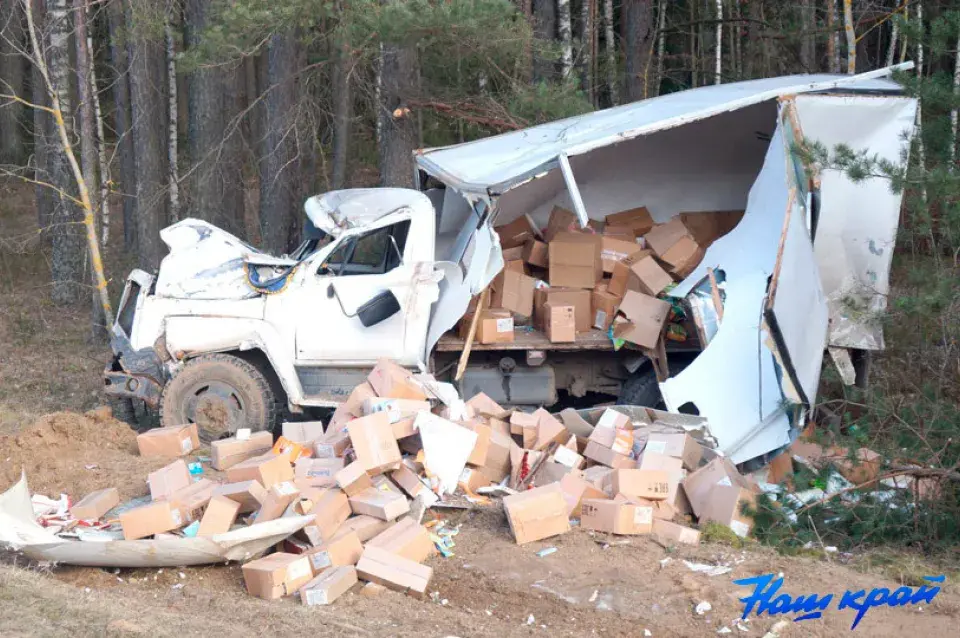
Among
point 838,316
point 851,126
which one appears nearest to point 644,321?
point 838,316

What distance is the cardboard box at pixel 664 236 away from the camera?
9570mm

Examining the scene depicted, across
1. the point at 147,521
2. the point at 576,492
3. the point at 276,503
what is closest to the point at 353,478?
the point at 276,503

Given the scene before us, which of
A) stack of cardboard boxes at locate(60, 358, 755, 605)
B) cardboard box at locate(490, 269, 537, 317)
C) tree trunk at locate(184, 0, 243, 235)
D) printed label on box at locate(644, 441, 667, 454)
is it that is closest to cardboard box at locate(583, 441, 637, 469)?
stack of cardboard boxes at locate(60, 358, 755, 605)

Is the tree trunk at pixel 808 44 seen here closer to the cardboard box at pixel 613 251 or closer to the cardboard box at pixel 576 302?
the cardboard box at pixel 613 251

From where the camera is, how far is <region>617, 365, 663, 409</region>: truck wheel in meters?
8.84

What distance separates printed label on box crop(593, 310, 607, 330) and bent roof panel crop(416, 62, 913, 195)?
5.08 feet

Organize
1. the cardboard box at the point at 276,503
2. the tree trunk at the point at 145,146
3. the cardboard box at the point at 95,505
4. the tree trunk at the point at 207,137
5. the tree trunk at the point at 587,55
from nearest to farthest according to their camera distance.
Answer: the cardboard box at the point at 276,503
the cardboard box at the point at 95,505
the tree trunk at the point at 145,146
the tree trunk at the point at 207,137
the tree trunk at the point at 587,55

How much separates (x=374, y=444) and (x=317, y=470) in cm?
53

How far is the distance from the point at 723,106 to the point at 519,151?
72.9 inches

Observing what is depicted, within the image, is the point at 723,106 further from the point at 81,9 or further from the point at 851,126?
the point at 81,9

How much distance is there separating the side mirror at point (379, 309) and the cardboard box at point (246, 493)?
7.46 feet

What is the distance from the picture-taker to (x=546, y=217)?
10.6m

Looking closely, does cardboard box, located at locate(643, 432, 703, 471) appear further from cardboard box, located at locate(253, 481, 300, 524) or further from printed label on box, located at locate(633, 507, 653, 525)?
cardboard box, located at locate(253, 481, 300, 524)

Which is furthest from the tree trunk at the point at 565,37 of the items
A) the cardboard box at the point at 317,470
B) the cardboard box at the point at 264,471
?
the cardboard box at the point at 264,471
